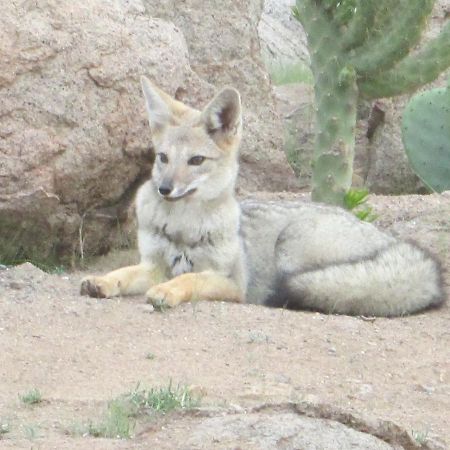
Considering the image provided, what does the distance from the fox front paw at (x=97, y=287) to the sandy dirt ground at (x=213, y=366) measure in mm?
80

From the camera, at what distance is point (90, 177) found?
27.0 feet

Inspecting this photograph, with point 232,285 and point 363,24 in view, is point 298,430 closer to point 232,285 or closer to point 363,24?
point 232,285

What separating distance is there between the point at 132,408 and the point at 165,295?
6.67 feet

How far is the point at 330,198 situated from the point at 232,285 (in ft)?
7.33

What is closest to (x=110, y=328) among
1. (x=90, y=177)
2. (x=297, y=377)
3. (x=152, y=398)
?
(x=297, y=377)

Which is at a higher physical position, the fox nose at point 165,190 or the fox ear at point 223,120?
the fox ear at point 223,120

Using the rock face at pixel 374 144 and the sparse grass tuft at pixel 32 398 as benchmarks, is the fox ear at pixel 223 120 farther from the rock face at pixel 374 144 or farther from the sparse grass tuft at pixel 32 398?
the rock face at pixel 374 144

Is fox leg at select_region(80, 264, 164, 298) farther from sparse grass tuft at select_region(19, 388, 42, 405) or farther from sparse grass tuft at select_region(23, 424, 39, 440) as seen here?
sparse grass tuft at select_region(23, 424, 39, 440)

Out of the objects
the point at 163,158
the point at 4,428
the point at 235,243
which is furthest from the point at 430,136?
the point at 4,428

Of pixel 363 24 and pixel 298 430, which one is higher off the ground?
pixel 363 24

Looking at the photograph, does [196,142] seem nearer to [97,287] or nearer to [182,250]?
[182,250]

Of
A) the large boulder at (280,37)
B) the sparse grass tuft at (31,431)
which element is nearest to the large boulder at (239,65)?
the large boulder at (280,37)

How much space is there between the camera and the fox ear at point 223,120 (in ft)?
24.5

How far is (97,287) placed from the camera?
6.93 m
